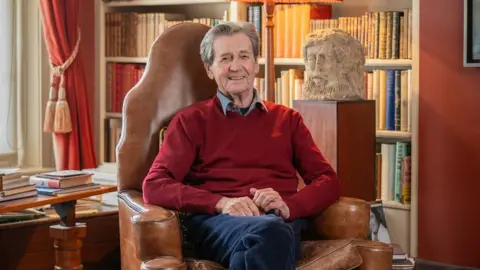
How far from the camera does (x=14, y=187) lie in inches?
116

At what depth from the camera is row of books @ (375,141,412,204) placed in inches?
158

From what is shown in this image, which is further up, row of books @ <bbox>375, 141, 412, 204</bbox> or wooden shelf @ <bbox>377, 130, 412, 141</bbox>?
wooden shelf @ <bbox>377, 130, 412, 141</bbox>

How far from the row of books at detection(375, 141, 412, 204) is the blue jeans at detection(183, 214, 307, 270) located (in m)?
1.48

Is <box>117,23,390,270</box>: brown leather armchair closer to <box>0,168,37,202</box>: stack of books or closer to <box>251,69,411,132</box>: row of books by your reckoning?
<box>0,168,37,202</box>: stack of books

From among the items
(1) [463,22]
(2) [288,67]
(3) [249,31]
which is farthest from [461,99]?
(3) [249,31]

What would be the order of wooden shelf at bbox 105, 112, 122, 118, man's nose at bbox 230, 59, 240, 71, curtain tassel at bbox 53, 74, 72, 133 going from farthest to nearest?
wooden shelf at bbox 105, 112, 122, 118 < curtain tassel at bbox 53, 74, 72, 133 < man's nose at bbox 230, 59, 240, 71

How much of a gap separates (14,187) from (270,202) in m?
0.93

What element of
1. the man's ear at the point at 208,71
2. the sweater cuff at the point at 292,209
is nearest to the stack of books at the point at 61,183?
the man's ear at the point at 208,71

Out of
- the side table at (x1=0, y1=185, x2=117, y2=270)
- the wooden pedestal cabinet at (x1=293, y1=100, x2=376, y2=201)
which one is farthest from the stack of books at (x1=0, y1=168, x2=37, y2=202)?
the wooden pedestal cabinet at (x1=293, y1=100, x2=376, y2=201)

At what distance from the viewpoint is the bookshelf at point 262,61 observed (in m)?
3.96

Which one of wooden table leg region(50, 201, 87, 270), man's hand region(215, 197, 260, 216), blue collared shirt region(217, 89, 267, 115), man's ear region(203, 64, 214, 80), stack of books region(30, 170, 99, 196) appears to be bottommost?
wooden table leg region(50, 201, 87, 270)

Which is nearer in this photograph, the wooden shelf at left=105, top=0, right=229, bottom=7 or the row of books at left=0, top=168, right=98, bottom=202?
the row of books at left=0, top=168, right=98, bottom=202

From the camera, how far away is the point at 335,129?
3.50 metres

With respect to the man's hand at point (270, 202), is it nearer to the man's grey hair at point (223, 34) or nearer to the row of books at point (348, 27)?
the man's grey hair at point (223, 34)
